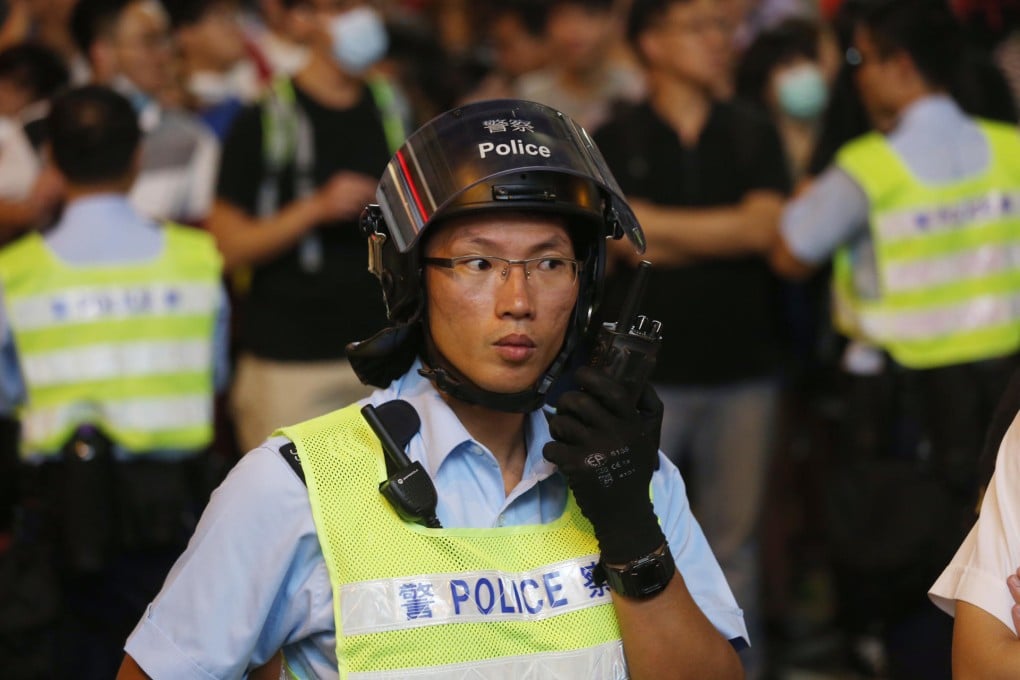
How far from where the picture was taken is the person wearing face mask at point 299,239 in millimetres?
5043

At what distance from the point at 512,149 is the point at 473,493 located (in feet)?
1.79

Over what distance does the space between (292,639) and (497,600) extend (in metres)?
0.31

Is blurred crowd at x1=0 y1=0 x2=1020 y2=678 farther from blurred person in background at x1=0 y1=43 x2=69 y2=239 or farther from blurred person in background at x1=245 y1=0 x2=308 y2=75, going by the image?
blurred person in background at x1=245 y1=0 x2=308 y2=75

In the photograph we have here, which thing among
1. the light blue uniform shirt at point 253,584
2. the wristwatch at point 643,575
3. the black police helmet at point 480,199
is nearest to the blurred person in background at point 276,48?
the black police helmet at point 480,199

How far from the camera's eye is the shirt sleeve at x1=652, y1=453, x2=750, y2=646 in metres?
2.52

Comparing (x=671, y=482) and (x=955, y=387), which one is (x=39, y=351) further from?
(x=955, y=387)

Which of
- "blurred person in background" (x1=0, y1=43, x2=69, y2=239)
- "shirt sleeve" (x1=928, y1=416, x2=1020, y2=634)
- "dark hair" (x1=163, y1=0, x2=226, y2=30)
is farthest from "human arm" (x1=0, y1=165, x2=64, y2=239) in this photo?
"shirt sleeve" (x1=928, y1=416, x2=1020, y2=634)

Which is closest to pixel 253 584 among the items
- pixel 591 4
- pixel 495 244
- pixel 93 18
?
pixel 495 244

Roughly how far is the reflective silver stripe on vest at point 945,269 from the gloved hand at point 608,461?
8.48 feet

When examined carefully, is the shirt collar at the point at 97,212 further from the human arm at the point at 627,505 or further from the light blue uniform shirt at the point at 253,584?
the human arm at the point at 627,505

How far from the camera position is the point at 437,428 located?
7.96ft

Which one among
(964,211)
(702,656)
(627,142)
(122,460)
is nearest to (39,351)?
(122,460)

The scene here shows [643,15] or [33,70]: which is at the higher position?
[643,15]

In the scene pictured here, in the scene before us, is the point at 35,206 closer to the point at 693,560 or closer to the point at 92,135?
the point at 92,135
